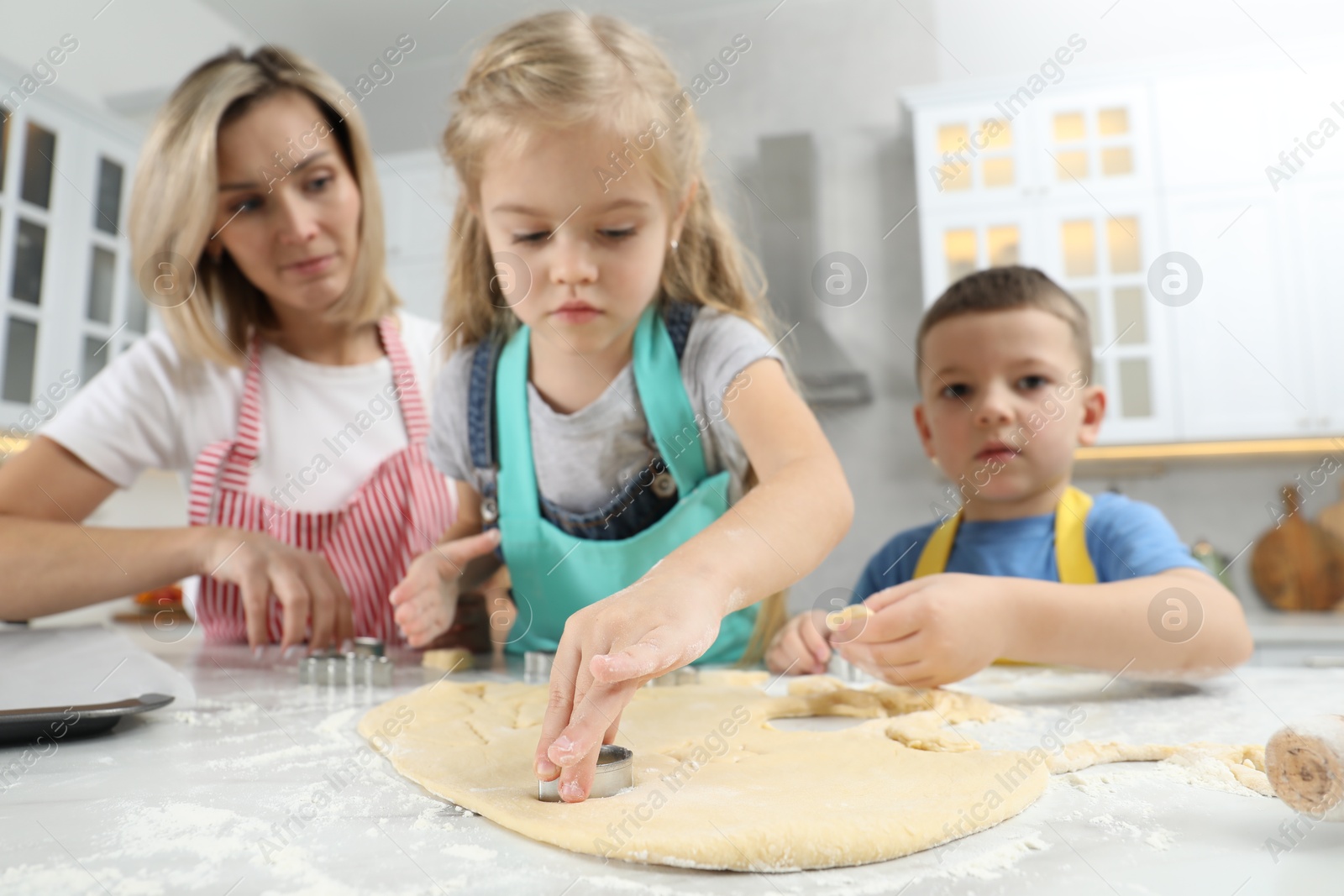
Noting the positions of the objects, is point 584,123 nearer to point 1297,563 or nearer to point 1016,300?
point 1016,300

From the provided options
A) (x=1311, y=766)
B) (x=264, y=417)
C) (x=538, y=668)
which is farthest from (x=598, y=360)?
(x=1311, y=766)

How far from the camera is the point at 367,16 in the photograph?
75.9 inches

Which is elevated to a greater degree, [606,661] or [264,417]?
[264,417]

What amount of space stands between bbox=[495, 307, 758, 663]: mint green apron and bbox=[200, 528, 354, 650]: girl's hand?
18cm

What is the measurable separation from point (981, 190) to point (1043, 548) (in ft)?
5.27

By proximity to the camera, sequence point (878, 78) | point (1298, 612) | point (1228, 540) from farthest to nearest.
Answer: point (878, 78), point (1228, 540), point (1298, 612)

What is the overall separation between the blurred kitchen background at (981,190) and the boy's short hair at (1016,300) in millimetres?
930

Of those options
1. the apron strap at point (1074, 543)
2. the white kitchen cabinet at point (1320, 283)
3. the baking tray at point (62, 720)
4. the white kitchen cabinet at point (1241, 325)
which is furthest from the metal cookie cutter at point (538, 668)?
the white kitchen cabinet at point (1320, 283)

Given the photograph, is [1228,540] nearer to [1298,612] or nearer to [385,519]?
[1298,612]

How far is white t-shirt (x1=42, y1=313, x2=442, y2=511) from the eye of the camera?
100 centimetres

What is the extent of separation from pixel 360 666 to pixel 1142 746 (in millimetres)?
558

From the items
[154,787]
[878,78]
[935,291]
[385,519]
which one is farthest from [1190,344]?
[154,787]

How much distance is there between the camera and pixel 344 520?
108cm

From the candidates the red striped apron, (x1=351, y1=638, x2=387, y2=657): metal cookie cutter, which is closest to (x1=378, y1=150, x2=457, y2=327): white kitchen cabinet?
the red striped apron
